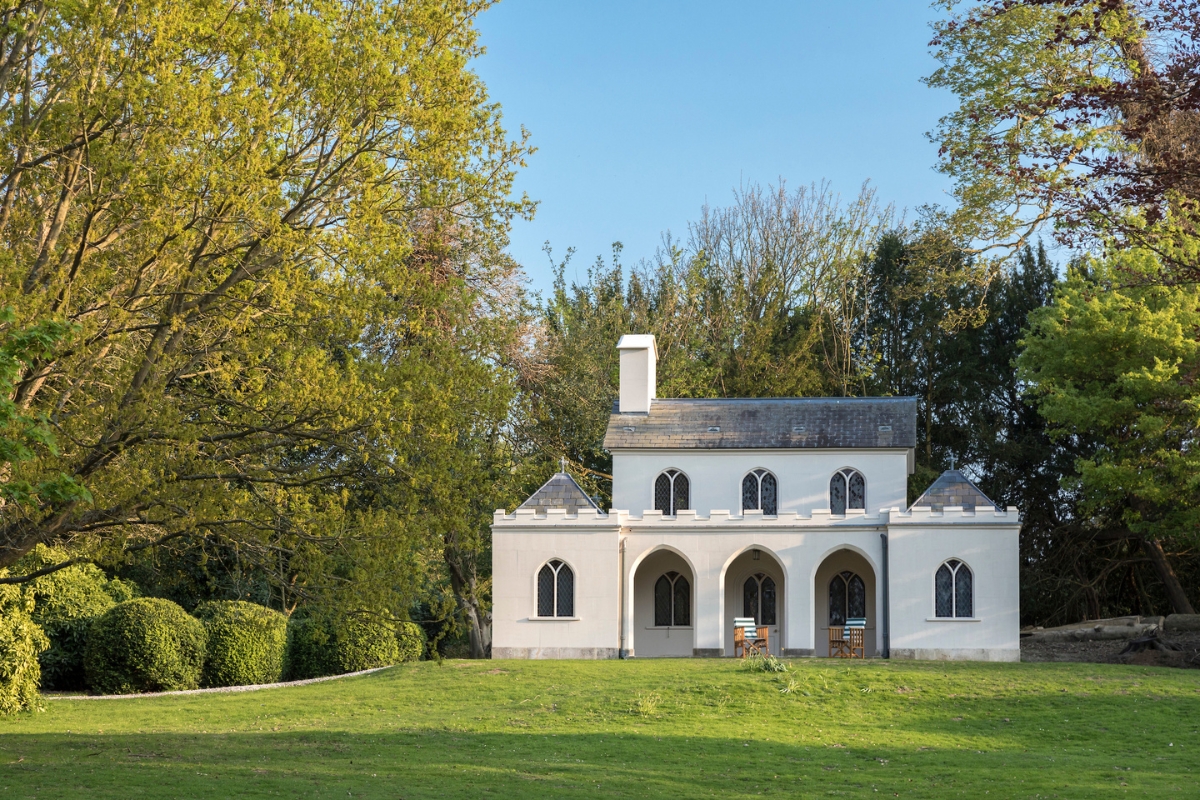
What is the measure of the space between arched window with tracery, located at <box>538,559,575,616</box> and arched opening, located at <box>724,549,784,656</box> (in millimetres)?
5249

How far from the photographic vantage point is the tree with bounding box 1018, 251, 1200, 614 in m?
30.1

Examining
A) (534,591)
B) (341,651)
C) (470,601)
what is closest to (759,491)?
(534,591)

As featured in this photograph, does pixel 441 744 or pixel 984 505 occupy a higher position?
pixel 984 505

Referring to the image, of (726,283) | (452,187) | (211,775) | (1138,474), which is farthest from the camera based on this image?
(726,283)

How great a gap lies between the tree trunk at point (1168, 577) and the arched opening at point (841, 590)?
9864 millimetres

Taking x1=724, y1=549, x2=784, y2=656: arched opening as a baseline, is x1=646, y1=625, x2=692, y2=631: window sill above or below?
below

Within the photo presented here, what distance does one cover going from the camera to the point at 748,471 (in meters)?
33.8

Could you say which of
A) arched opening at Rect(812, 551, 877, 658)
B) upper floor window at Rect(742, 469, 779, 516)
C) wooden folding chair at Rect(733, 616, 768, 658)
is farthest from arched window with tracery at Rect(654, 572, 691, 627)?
wooden folding chair at Rect(733, 616, 768, 658)

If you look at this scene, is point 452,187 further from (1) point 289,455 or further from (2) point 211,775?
(1) point 289,455

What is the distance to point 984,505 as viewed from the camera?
29328 millimetres

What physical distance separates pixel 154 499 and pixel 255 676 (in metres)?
16.8

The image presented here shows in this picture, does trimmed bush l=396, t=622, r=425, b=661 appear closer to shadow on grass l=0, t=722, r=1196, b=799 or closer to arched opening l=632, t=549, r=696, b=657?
arched opening l=632, t=549, r=696, b=657

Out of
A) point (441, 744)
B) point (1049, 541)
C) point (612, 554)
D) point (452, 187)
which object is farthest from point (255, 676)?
point (1049, 541)

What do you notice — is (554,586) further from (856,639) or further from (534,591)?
(856,639)
